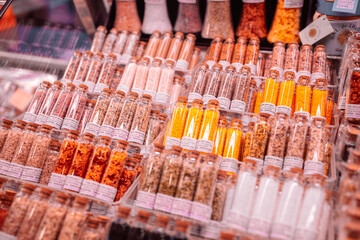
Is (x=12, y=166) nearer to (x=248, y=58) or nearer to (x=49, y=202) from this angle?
(x=49, y=202)

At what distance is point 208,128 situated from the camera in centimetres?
187

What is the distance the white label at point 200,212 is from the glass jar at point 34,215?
71 cm

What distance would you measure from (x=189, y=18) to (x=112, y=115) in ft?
4.36

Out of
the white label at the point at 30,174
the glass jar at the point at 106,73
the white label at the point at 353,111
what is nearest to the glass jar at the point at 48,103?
the glass jar at the point at 106,73

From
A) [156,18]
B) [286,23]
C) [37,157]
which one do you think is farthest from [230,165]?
→ [156,18]

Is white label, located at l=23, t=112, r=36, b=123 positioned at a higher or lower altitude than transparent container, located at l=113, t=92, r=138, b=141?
lower

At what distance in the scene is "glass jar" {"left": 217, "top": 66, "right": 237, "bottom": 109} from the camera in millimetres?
2074

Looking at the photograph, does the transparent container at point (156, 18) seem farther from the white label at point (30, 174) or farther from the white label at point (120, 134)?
the white label at point (30, 174)

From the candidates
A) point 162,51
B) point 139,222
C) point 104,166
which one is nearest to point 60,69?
point 162,51

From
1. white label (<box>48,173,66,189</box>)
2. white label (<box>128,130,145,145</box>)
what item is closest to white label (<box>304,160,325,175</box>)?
white label (<box>128,130,145,145</box>)

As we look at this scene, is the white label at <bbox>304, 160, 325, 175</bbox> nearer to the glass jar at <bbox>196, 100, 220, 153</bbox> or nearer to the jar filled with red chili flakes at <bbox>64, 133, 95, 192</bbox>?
the glass jar at <bbox>196, 100, 220, 153</bbox>

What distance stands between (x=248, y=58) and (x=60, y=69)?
1.83 meters

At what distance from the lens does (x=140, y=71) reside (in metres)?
2.43

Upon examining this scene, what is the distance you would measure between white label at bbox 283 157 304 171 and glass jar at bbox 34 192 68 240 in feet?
3.63
